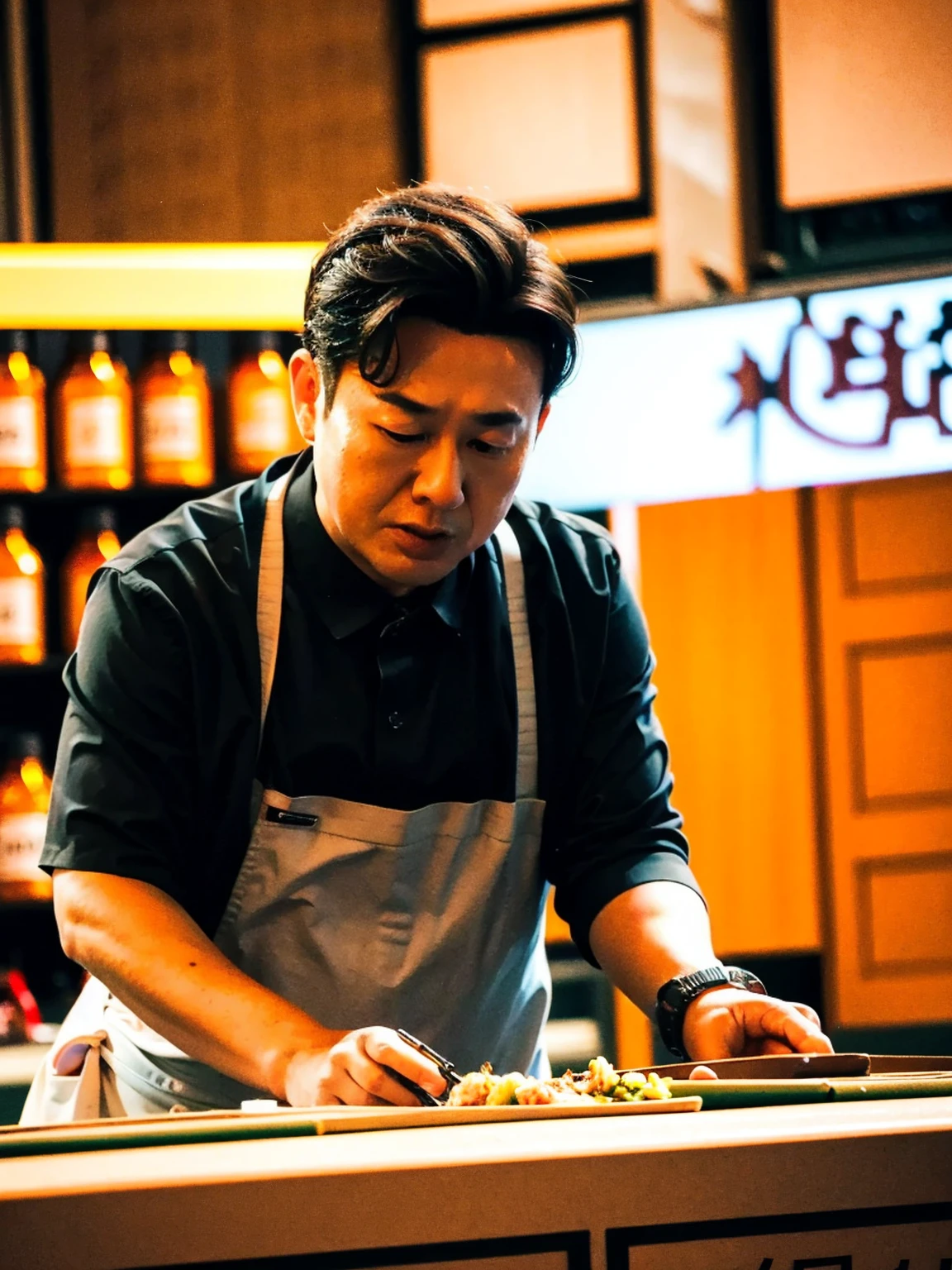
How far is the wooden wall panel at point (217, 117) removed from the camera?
411cm

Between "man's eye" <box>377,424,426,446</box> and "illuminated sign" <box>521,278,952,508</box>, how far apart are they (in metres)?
2.75

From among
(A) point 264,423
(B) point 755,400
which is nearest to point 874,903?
(B) point 755,400

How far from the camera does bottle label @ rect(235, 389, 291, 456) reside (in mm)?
2686

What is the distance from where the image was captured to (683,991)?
1.22m

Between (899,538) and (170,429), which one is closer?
(170,429)

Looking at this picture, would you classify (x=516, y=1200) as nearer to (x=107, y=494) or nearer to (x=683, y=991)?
(x=683, y=991)

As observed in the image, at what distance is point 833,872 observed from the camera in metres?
3.65

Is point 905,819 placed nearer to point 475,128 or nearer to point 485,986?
point 475,128

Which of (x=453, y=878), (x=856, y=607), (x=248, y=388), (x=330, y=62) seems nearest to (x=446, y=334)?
(x=453, y=878)

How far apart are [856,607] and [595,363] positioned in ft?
3.15

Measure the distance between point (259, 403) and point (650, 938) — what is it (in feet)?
5.29

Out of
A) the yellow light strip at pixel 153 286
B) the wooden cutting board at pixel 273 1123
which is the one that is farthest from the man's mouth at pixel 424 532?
the yellow light strip at pixel 153 286

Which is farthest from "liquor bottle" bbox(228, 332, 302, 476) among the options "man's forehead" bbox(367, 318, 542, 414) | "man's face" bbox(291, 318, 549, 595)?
"man's forehead" bbox(367, 318, 542, 414)

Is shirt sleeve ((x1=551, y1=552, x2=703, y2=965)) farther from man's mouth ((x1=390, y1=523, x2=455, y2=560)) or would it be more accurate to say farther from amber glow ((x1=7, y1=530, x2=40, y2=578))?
amber glow ((x1=7, y1=530, x2=40, y2=578))
